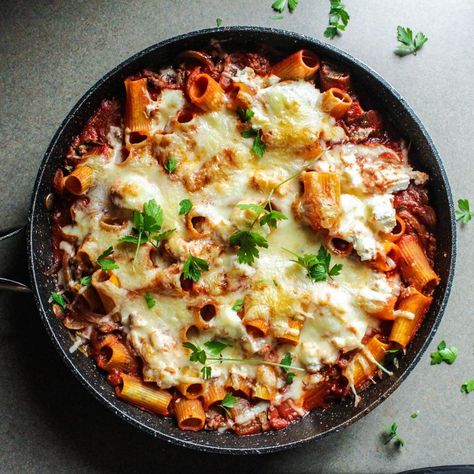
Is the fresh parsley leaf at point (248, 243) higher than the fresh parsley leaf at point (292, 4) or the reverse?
the reverse

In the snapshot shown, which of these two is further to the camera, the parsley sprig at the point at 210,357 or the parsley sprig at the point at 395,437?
the parsley sprig at the point at 395,437

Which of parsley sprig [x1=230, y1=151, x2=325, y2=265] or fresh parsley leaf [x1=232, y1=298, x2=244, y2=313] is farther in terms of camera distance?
fresh parsley leaf [x1=232, y1=298, x2=244, y2=313]

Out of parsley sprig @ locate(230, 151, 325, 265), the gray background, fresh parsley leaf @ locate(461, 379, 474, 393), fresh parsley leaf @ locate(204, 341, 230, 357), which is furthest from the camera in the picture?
fresh parsley leaf @ locate(461, 379, 474, 393)

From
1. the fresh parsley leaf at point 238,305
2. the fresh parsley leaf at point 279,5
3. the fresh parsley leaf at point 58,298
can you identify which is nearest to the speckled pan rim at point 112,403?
the fresh parsley leaf at point 58,298

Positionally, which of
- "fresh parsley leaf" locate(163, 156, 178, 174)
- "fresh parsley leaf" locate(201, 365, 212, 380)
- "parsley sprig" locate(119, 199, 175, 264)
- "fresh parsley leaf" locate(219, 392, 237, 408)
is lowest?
"fresh parsley leaf" locate(219, 392, 237, 408)

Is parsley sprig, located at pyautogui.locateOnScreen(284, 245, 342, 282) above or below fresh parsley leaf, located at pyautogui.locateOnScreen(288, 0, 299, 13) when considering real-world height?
below

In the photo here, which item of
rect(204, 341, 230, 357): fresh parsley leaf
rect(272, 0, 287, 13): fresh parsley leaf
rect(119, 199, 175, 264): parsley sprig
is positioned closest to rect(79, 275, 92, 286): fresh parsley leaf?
rect(119, 199, 175, 264): parsley sprig

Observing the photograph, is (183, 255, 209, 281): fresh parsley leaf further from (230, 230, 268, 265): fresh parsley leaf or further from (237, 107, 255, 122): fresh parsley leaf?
(237, 107, 255, 122): fresh parsley leaf

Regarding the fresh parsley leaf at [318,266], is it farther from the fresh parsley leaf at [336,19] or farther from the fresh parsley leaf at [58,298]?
the fresh parsley leaf at [336,19]

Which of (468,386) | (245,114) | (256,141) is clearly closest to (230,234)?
(256,141)
